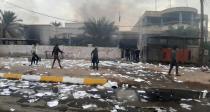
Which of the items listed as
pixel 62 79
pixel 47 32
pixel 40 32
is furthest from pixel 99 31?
pixel 62 79

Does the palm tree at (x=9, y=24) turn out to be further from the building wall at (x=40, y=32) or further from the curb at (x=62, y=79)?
the curb at (x=62, y=79)

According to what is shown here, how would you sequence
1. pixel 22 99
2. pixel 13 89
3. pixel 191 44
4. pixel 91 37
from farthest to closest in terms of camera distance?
pixel 91 37, pixel 191 44, pixel 13 89, pixel 22 99

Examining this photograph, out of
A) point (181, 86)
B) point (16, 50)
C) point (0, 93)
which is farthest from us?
point (16, 50)

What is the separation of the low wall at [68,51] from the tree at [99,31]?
1211 centimetres

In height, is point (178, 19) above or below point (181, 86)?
above

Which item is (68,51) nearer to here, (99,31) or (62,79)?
(99,31)

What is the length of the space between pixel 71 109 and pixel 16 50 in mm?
26650

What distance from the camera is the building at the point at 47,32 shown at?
52794mm

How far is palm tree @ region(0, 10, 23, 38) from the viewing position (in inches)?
1754

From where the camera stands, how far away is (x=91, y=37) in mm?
46156

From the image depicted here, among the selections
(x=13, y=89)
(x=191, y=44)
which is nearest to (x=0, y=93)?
(x=13, y=89)

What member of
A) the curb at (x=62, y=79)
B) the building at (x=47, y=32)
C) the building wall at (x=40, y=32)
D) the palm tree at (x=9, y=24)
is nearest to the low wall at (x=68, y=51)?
the palm tree at (x=9, y=24)

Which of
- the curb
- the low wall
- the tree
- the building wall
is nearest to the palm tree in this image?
the building wall

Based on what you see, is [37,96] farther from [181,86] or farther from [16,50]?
[16,50]
